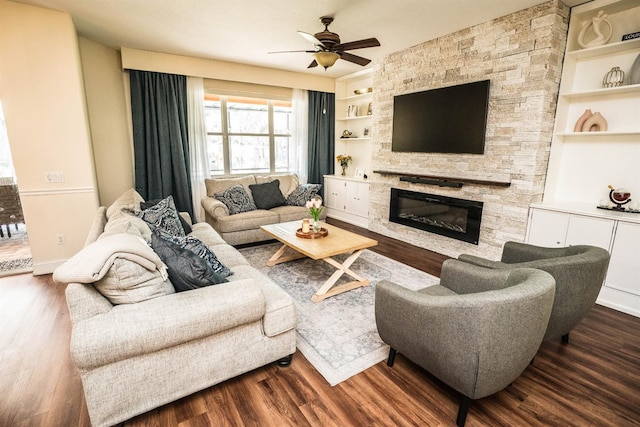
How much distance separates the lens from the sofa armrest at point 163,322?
4.49 ft

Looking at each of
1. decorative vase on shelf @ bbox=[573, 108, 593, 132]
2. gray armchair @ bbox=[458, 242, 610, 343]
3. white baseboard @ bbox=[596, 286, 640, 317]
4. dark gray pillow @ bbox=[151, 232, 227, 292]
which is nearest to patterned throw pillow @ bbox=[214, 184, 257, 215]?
dark gray pillow @ bbox=[151, 232, 227, 292]

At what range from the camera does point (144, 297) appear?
1.60m

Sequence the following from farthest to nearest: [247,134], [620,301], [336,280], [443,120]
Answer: [247,134] < [443,120] < [336,280] < [620,301]

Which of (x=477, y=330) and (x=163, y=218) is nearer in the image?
(x=477, y=330)

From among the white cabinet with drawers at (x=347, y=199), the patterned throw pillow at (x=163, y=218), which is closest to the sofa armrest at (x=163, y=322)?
the patterned throw pillow at (x=163, y=218)

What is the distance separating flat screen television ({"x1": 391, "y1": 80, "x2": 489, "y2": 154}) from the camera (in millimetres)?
3598

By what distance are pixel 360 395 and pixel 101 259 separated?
5.23 ft

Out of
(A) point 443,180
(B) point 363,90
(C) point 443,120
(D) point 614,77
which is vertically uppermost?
(B) point 363,90

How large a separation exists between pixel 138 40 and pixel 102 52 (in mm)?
720

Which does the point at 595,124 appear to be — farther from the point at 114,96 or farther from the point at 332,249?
the point at 114,96

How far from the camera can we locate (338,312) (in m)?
2.62

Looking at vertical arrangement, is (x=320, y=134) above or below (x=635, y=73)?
below

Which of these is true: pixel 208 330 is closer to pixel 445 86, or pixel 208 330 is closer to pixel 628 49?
pixel 445 86

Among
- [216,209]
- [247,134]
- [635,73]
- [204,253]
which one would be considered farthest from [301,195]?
[635,73]
